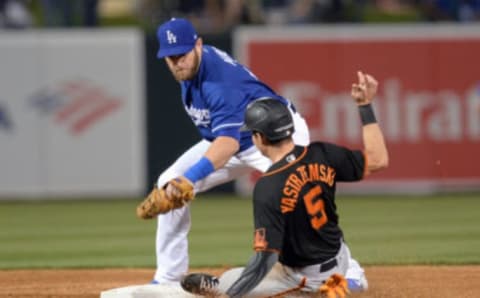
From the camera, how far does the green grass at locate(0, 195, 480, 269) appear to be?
31.6 ft

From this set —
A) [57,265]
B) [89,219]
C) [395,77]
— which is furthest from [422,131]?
[57,265]

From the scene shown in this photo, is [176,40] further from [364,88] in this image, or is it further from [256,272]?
[256,272]

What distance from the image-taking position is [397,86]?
1477 centimetres

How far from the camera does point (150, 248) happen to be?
34.8 feet

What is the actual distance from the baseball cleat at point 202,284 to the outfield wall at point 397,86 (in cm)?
835

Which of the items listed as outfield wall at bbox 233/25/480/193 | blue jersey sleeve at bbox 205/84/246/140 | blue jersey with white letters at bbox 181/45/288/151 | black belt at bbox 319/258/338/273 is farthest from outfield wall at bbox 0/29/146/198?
black belt at bbox 319/258/338/273

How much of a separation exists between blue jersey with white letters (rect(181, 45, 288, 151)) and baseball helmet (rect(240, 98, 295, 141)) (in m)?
0.98

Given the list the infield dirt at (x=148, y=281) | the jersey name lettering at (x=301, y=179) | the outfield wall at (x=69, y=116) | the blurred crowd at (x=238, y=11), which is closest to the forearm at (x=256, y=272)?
the jersey name lettering at (x=301, y=179)

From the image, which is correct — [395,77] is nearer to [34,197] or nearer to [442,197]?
[442,197]

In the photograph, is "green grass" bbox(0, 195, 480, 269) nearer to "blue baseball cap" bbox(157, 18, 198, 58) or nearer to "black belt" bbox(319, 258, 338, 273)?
"blue baseball cap" bbox(157, 18, 198, 58)

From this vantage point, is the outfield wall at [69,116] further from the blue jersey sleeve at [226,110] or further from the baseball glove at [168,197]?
the baseball glove at [168,197]

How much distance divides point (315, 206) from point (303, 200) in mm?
80

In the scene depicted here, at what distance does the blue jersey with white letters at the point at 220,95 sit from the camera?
22.4 ft

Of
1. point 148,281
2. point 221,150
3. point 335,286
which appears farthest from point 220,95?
point 148,281
